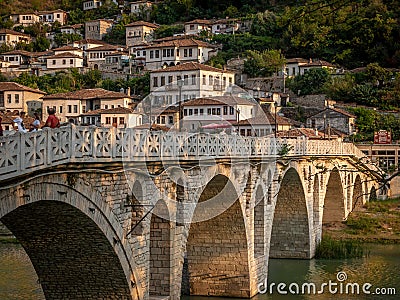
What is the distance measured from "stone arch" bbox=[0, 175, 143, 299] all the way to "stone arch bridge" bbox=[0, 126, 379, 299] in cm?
3

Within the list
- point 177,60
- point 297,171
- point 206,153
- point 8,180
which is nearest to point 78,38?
point 177,60

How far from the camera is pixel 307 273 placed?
33875mm

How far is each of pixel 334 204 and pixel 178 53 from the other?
45.2 metres

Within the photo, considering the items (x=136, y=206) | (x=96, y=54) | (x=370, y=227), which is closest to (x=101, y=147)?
(x=136, y=206)

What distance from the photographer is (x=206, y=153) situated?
21734 mm

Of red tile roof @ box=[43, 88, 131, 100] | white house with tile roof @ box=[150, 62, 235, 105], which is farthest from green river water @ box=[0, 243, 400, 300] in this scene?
red tile roof @ box=[43, 88, 131, 100]

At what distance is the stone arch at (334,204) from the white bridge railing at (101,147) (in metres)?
21.9

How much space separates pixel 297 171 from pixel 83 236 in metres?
19.9

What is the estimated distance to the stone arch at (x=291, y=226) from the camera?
Answer: 3684 centimetres

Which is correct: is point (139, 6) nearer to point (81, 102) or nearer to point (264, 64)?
point (264, 64)

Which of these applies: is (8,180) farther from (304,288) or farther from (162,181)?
(304,288)

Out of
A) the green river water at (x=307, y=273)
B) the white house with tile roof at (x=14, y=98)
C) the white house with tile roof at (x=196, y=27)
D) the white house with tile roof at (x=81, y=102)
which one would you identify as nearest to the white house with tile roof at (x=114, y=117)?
the white house with tile roof at (x=81, y=102)

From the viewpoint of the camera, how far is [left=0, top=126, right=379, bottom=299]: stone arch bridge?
13.5 meters

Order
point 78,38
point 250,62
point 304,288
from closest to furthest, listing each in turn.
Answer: point 304,288 → point 250,62 → point 78,38
